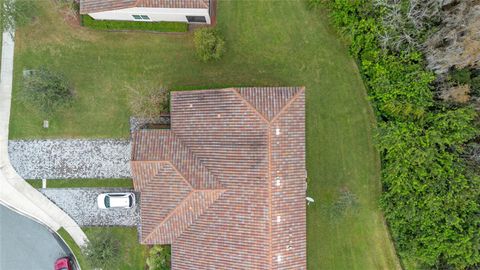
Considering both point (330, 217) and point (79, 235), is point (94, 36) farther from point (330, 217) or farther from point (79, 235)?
point (330, 217)

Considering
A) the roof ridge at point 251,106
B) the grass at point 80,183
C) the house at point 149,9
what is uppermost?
the house at point 149,9

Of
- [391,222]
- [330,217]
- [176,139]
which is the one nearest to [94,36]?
[176,139]

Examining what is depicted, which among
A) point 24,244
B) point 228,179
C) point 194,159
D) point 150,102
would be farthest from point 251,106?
point 24,244

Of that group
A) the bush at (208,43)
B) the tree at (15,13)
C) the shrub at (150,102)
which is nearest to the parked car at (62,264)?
the shrub at (150,102)

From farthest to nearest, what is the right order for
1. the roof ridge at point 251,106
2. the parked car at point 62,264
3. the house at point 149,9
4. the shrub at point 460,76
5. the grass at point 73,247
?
1. the grass at point 73,247
2. the parked car at point 62,264
3. the house at point 149,9
4. the shrub at point 460,76
5. the roof ridge at point 251,106

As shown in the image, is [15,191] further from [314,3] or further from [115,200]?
[314,3]

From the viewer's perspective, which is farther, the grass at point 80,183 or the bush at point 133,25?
the grass at point 80,183

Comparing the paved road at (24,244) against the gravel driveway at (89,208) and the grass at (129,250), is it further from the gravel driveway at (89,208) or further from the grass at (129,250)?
the grass at (129,250)
